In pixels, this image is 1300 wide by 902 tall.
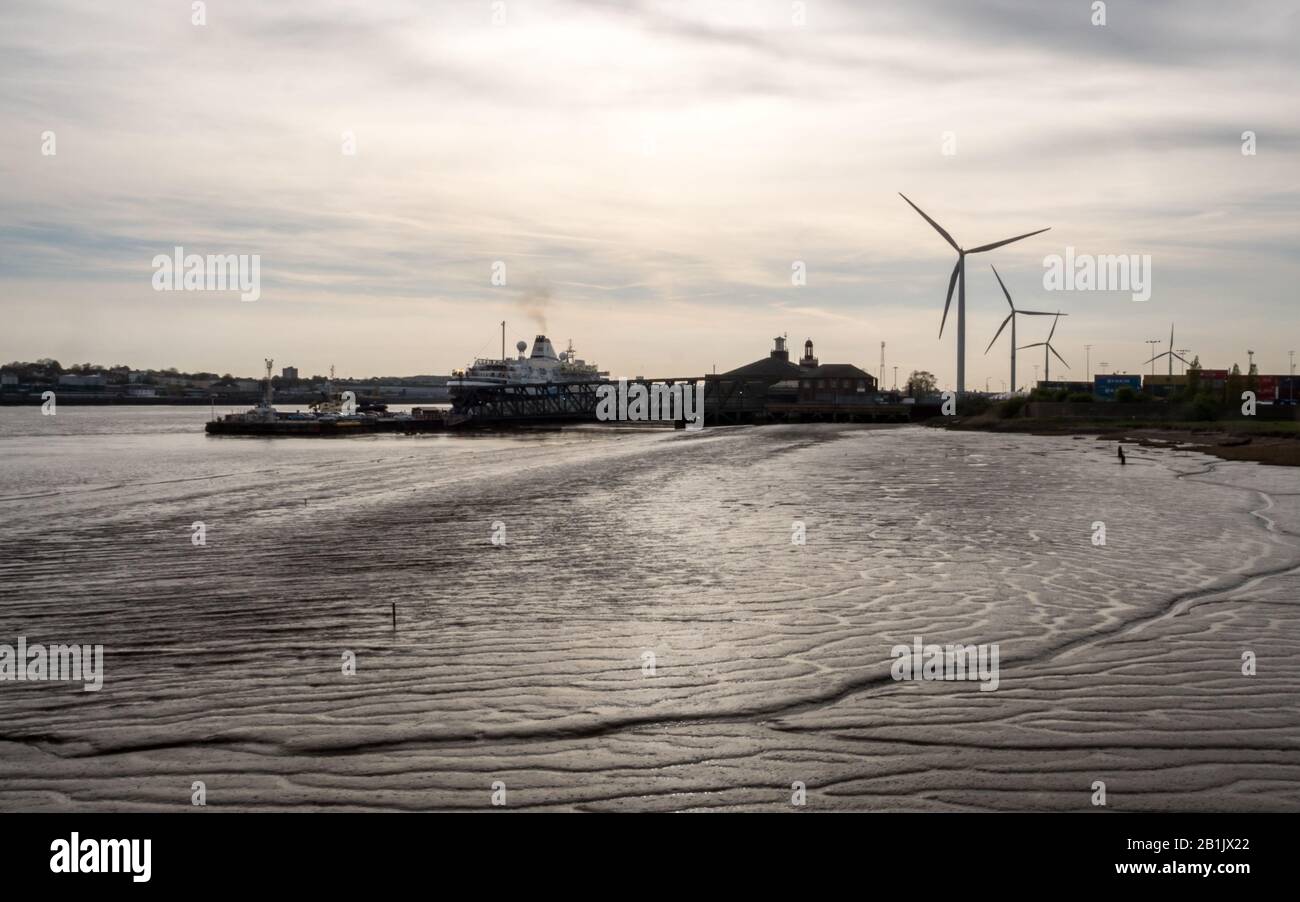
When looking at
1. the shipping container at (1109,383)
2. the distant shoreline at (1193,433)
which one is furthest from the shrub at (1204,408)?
the shipping container at (1109,383)

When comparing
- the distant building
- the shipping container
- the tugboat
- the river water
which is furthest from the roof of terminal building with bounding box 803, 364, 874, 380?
the river water

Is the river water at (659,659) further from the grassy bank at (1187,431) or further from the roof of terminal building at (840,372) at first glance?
the roof of terminal building at (840,372)

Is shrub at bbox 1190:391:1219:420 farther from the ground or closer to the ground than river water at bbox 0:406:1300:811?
farther from the ground

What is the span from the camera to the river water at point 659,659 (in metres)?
7.55

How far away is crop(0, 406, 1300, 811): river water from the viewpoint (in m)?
7.55

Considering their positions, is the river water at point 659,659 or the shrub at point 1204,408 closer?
the river water at point 659,659

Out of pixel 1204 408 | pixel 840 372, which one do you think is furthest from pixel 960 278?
pixel 840 372

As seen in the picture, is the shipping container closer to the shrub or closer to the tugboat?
the shrub

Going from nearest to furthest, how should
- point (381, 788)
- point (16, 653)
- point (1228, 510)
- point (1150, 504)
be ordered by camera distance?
point (381, 788) → point (16, 653) → point (1228, 510) → point (1150, 504)

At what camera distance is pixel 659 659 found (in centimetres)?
1130
